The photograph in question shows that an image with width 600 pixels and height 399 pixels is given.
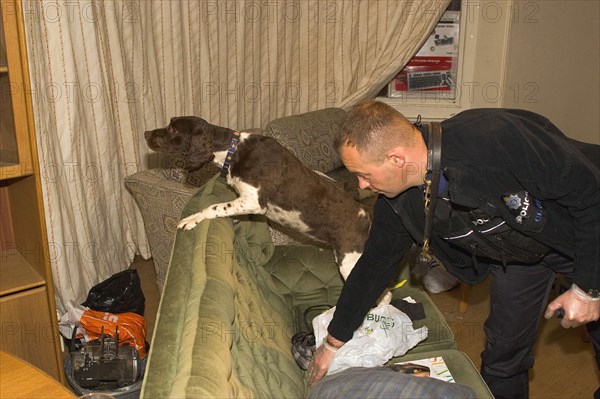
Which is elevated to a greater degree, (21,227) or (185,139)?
(185,139)

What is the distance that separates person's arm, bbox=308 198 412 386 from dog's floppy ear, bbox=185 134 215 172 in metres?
1.01

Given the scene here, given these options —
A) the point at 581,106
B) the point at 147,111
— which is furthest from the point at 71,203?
the point at 581,106

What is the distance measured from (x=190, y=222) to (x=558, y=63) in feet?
11.1

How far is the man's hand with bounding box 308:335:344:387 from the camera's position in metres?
2.13

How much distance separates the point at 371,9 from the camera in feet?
14.8

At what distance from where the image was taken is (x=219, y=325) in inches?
64.4

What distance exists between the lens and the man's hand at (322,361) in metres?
2.13

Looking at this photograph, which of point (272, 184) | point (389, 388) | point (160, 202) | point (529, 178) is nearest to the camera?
point (389, 388)

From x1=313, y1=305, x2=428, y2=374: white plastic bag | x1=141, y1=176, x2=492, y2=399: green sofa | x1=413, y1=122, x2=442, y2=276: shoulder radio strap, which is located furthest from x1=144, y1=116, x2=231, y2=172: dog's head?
x1=413, y1=122, x2=442, y2=276: shoulder radio strap

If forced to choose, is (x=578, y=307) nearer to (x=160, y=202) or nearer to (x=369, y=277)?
(x=369, y=277)

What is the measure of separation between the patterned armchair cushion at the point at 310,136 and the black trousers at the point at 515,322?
1647 mm

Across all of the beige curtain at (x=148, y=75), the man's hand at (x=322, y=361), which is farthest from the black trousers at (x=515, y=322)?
the beige curtain at (x=148, y=75)

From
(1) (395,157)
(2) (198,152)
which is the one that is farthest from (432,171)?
(2) (198,152)

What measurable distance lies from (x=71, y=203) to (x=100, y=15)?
1086mm
